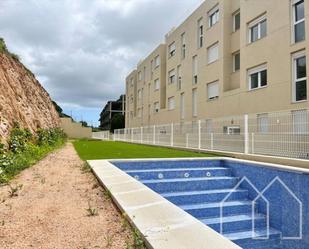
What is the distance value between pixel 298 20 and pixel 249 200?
428 inches

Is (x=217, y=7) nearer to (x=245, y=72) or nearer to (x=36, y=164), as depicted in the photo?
(x=245, y=72)

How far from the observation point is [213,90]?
2344 centimetres

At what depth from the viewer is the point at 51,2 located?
36.4 feet

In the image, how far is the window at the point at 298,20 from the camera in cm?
1507

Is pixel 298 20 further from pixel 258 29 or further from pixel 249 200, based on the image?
pixel 249 200

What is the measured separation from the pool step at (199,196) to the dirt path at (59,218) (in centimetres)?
175

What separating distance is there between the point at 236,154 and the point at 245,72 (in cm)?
810

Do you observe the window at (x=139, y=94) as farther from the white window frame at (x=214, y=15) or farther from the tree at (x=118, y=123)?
the white window frame at (x=214, y=15)

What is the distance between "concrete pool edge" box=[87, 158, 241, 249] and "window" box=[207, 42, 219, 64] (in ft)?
61.8

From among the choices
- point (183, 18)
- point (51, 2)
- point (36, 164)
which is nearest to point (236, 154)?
point (36, 164)

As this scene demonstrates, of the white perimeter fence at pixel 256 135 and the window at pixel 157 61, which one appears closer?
the white perimeter fence at pixel 256 135

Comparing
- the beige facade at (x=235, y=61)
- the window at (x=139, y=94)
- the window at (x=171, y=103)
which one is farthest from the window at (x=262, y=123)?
the window at (x=139, y=94)

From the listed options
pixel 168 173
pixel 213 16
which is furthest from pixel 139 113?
pixel 168 173

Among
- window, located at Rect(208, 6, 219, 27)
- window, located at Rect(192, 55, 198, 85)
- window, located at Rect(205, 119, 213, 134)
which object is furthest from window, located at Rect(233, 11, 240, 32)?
window, located at Rect(205, 119, 213, 134)
